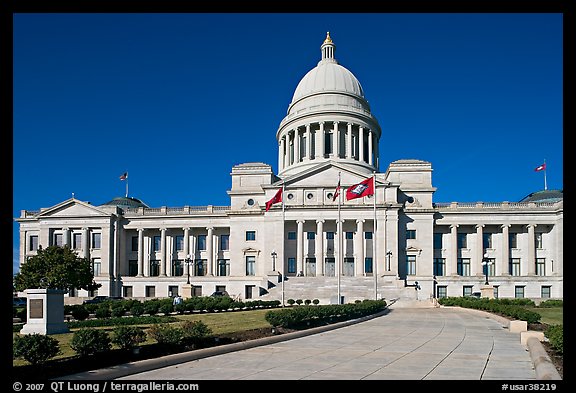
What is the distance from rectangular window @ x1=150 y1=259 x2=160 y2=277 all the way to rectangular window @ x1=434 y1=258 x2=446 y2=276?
42705 millimetres

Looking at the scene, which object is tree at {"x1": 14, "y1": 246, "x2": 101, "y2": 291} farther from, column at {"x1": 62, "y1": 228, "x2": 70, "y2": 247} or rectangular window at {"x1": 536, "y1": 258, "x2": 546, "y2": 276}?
rectangular window at {"x1": 536, "y1": 258, "x2": 546, "y2": 276}

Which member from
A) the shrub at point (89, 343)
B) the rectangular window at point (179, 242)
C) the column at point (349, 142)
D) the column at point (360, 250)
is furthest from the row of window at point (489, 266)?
the shrub at point (89, 343)

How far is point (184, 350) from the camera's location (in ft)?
57.2

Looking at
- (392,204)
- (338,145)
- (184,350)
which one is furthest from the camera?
(338,145)

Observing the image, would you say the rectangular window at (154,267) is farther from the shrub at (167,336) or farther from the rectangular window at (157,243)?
the shrub at (167,336)

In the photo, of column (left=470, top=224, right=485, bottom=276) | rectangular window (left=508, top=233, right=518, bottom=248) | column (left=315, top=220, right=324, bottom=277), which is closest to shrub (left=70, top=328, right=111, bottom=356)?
column (left=315, top=220, right=324, bottom=277)

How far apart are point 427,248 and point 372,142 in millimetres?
26901

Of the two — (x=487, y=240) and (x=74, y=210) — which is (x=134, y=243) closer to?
(x=74, y=210)

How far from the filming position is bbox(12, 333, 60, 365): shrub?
45.2 feet

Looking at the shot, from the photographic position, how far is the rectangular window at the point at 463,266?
3145 inches

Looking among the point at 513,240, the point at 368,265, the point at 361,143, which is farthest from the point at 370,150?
the point at 513,240
